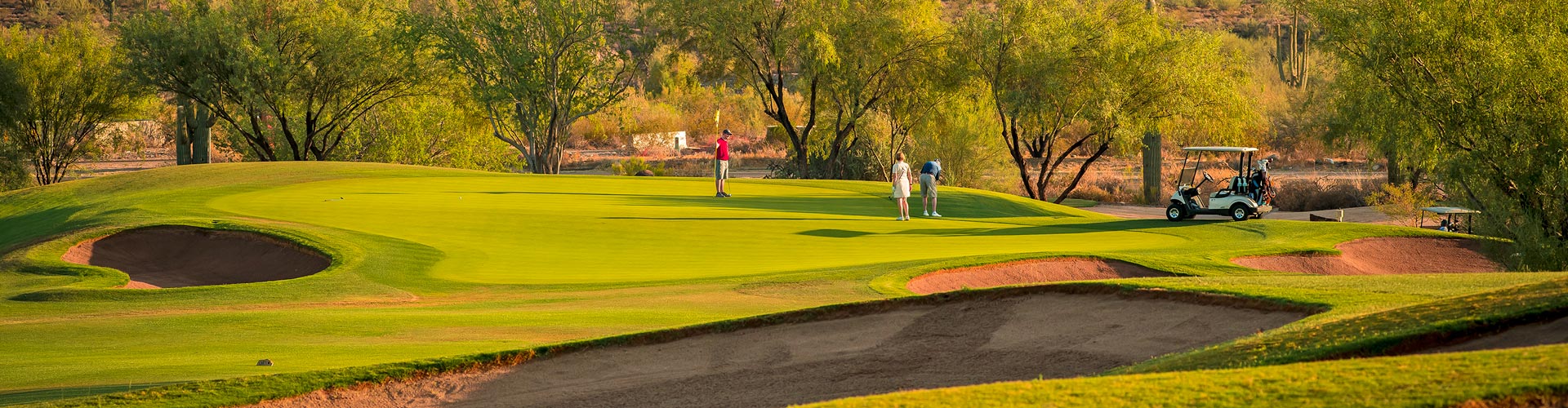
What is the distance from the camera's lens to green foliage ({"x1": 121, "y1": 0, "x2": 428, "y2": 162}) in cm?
4131

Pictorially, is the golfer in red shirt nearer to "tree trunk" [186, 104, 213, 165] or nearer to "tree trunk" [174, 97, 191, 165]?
"tree trunk" [174, 97, 191, 165]

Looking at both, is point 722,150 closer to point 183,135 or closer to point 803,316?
point 803,316

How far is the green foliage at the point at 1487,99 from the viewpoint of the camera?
19.7 m

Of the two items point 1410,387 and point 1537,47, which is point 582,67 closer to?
point 1537,47

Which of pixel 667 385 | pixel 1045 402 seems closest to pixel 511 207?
pixel 667 385

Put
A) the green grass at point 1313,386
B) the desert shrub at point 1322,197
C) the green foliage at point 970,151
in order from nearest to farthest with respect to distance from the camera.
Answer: the green grass at point 1313,386 < the desert shrub at point 1322,197 < the green foliage at point 970,151

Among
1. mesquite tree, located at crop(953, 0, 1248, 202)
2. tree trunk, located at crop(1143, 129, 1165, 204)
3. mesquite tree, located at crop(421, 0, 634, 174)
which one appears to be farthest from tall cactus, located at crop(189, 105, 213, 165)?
tree trunk, located at crop(1143, 129, 1165, 204)

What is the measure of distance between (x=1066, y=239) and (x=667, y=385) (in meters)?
14.9

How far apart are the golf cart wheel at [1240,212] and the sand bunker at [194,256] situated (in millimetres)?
18795

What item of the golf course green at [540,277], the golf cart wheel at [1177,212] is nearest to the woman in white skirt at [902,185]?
the golf course green at [540,277]

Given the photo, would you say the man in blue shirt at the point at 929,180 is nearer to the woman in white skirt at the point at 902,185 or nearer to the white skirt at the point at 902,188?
the woman in white skirt at the point at 902,185

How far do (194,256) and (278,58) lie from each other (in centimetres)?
2592

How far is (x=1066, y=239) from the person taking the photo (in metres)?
22.9

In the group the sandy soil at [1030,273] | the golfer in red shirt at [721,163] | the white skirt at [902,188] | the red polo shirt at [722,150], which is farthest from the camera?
the golfer in red shirt at [721,163]
